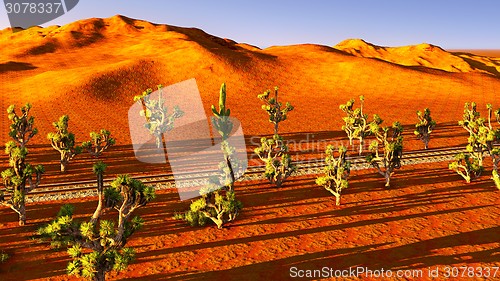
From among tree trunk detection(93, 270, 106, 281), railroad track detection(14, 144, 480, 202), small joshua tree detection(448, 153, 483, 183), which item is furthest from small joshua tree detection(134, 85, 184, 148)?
small joshua tree detection(448, 153, 483, 183)

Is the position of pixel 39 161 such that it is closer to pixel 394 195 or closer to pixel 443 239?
pixel 394 195

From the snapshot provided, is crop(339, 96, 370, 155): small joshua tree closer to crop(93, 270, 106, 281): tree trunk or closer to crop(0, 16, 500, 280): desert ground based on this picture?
crop(0, 16, 500, 280): desert ground

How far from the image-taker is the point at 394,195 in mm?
22828


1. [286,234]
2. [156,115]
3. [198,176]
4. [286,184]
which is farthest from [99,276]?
[156,115]

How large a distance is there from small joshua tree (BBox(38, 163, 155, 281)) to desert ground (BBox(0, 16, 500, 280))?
6.73 ft

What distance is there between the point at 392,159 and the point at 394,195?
9.15 feet

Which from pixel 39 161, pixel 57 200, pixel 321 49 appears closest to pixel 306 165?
pixel 57 200

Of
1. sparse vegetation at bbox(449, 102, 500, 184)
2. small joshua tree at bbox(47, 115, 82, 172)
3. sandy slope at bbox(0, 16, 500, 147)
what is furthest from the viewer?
sandy slope at bbox(0, 16, 500, 147)

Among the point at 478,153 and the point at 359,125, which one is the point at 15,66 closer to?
the point at 359,125

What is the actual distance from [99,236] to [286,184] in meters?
15.0

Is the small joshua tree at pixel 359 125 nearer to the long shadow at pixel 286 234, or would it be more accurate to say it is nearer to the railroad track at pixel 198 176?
the railroad track at pixel 198 176

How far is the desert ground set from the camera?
15.5 meters
